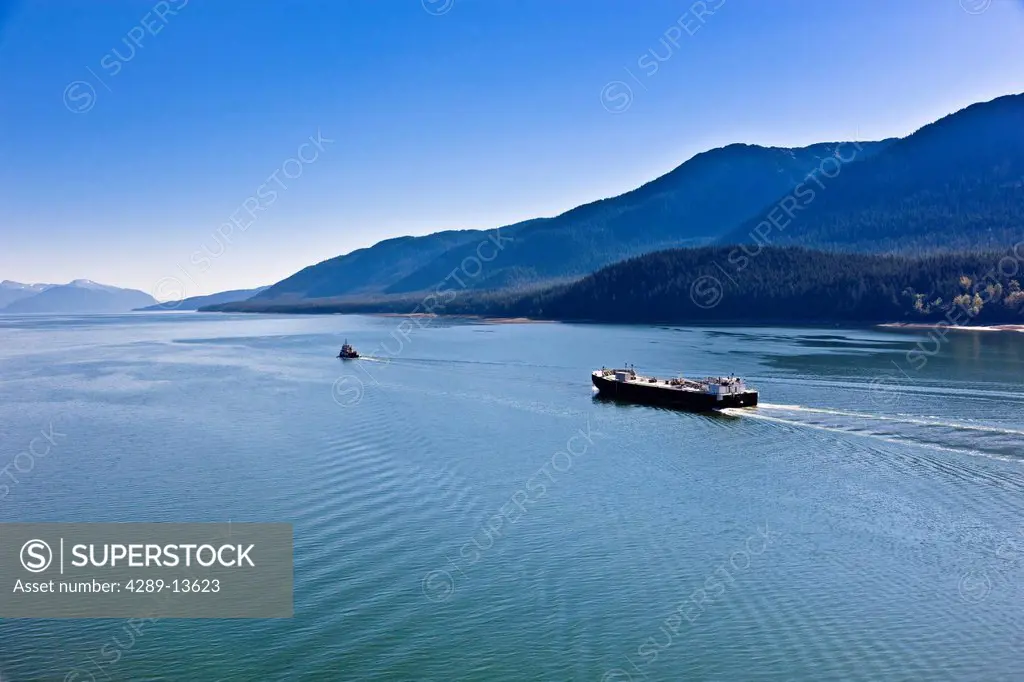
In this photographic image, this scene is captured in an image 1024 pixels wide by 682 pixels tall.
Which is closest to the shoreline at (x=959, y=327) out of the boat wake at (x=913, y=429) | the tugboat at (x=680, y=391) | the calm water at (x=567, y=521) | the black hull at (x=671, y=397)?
the calm water at (x=567, y=521)

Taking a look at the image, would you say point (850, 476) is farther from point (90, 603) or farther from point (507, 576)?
point (90, 603)

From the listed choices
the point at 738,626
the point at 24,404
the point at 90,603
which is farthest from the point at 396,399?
the point at 738,626

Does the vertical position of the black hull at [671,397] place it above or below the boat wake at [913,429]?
above

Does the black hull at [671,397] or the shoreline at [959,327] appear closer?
the black hull at [671,397]

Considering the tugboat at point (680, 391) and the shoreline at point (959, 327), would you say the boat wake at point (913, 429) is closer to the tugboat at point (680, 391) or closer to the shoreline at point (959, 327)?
the tugboat at point (680, 391)

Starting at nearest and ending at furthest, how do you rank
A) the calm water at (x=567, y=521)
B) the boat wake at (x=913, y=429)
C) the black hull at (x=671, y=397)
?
1. the calm water at (x=567, y=521)
2. the boat wake at (x=913, y=429)
3. the black hull at (x=671, y=397)

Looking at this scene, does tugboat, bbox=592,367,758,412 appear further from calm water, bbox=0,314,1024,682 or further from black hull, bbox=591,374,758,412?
calm water, bbox=0,314,1024,682

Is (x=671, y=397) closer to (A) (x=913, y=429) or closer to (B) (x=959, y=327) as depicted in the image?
(A) (x=913, y=429)
